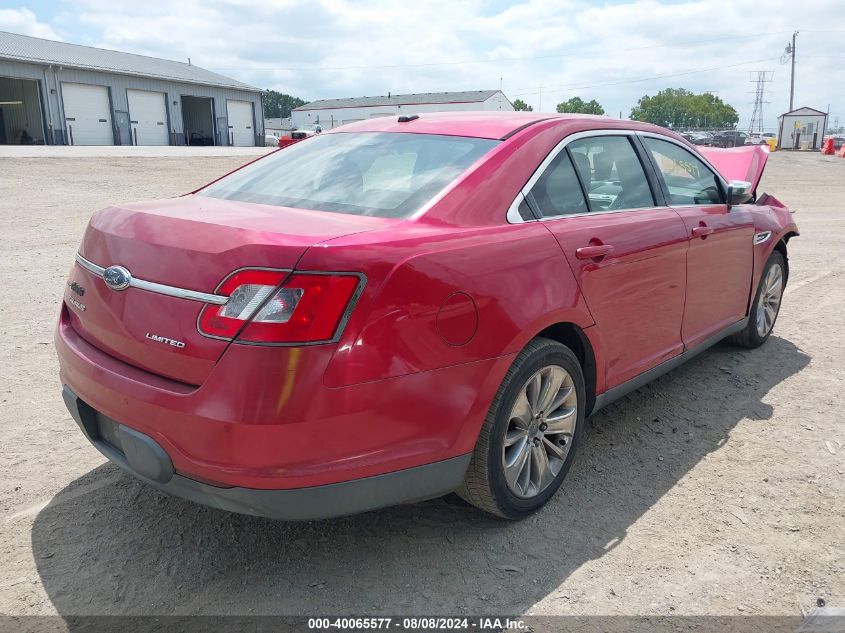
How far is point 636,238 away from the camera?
3.41m

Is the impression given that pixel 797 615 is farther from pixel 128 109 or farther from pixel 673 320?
pixel 128 109

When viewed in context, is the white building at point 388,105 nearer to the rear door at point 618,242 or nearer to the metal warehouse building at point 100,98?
the metal warehouse building at point 100,98

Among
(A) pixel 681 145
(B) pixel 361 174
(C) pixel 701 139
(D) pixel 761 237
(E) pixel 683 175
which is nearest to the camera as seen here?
(B) pixel 361 174

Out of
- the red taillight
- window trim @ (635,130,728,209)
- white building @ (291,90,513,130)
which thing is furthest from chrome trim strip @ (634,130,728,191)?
white building @ (291,90,513,130)

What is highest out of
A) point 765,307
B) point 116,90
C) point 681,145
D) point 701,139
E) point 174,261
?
point 116,90

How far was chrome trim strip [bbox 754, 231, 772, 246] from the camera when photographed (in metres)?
4.78

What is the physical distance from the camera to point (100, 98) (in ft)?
127

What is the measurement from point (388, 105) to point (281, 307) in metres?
85.4

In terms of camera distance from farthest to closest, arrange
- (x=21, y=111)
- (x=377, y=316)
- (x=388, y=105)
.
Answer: (x=388, y=105) → (x=21, y=111) → (x=377, y=316)

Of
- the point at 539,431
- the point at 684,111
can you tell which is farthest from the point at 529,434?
the point at 684,111

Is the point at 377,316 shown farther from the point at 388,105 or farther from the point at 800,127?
the point at 388,105

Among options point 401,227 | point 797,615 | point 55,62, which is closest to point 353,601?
point 401,227

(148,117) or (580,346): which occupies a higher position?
(148,117)

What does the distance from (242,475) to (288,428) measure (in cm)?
22
